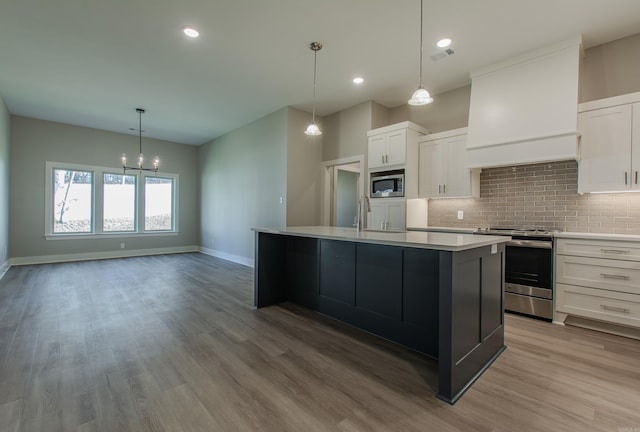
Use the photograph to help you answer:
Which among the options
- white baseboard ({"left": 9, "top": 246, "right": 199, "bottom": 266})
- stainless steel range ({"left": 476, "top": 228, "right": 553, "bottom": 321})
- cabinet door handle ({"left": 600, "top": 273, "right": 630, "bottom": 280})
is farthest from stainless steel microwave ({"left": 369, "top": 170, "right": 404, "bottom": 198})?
white baseboard ({"left": 9, "top": 246, "right": 199, "bottom": 266})

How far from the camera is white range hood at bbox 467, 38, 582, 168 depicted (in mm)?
3260

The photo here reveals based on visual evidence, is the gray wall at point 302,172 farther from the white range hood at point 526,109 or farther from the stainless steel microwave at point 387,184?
the white range hood at point 526,109

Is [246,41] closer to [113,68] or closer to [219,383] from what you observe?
[113,68]

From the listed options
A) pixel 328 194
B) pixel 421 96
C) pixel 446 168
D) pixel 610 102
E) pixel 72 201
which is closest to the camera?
pixel 421 96

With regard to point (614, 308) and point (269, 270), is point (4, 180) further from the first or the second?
point (614, 308)

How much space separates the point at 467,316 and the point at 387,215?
2.81 metres

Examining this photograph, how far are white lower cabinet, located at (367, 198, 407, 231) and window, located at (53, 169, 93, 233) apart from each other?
6762mm

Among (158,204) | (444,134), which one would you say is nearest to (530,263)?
(444,134)

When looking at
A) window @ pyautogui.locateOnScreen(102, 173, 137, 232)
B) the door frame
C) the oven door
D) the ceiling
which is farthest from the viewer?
window @ pyautogui.locateOnScreen(102, 173, 137, 232)

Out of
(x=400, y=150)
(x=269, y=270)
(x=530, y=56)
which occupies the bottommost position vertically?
(x=269, y=270)

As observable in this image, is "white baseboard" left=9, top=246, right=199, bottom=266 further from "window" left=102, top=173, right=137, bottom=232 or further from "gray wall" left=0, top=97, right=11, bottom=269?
"window" left=102, top=173, right=137, bottom=232

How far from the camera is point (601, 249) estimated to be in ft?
9.93

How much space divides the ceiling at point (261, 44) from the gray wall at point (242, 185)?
35.2 inches

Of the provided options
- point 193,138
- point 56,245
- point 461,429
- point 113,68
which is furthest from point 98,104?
point 461,429
